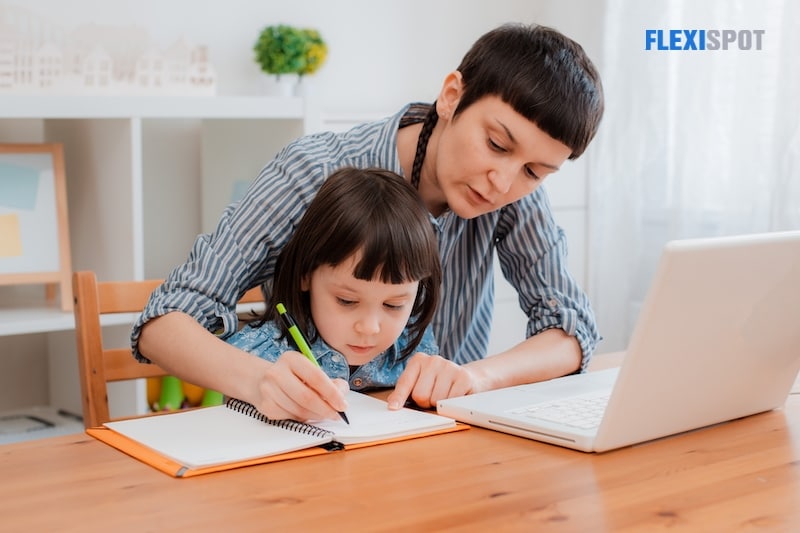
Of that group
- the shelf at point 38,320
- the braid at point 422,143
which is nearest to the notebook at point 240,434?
the braid at point 422,143

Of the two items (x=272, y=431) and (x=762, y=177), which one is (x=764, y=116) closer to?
(x=762, y=177)

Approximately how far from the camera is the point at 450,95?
141 centimetres

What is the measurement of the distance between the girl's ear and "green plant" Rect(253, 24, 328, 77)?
4.75 ft

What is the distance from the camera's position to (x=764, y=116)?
269 cm

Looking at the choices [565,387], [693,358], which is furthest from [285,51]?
[693,358]

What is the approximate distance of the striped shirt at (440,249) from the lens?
133cm

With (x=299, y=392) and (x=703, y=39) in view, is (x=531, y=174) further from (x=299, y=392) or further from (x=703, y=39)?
(x=703, y=39)

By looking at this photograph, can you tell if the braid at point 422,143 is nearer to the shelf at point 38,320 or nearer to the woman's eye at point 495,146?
the woman's eye at point 495,146

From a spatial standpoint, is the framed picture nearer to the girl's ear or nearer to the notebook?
the girl's ear

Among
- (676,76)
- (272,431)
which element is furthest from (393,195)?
(676,76)

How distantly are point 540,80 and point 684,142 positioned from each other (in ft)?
5.76

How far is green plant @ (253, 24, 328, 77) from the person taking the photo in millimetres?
2795

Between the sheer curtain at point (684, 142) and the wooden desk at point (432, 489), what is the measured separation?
1777mm

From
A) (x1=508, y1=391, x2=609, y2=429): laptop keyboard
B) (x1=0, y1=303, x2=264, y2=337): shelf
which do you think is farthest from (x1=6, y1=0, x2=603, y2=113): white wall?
(x1=508, y1=391, x2=609, y2=429): laptop keyboard
